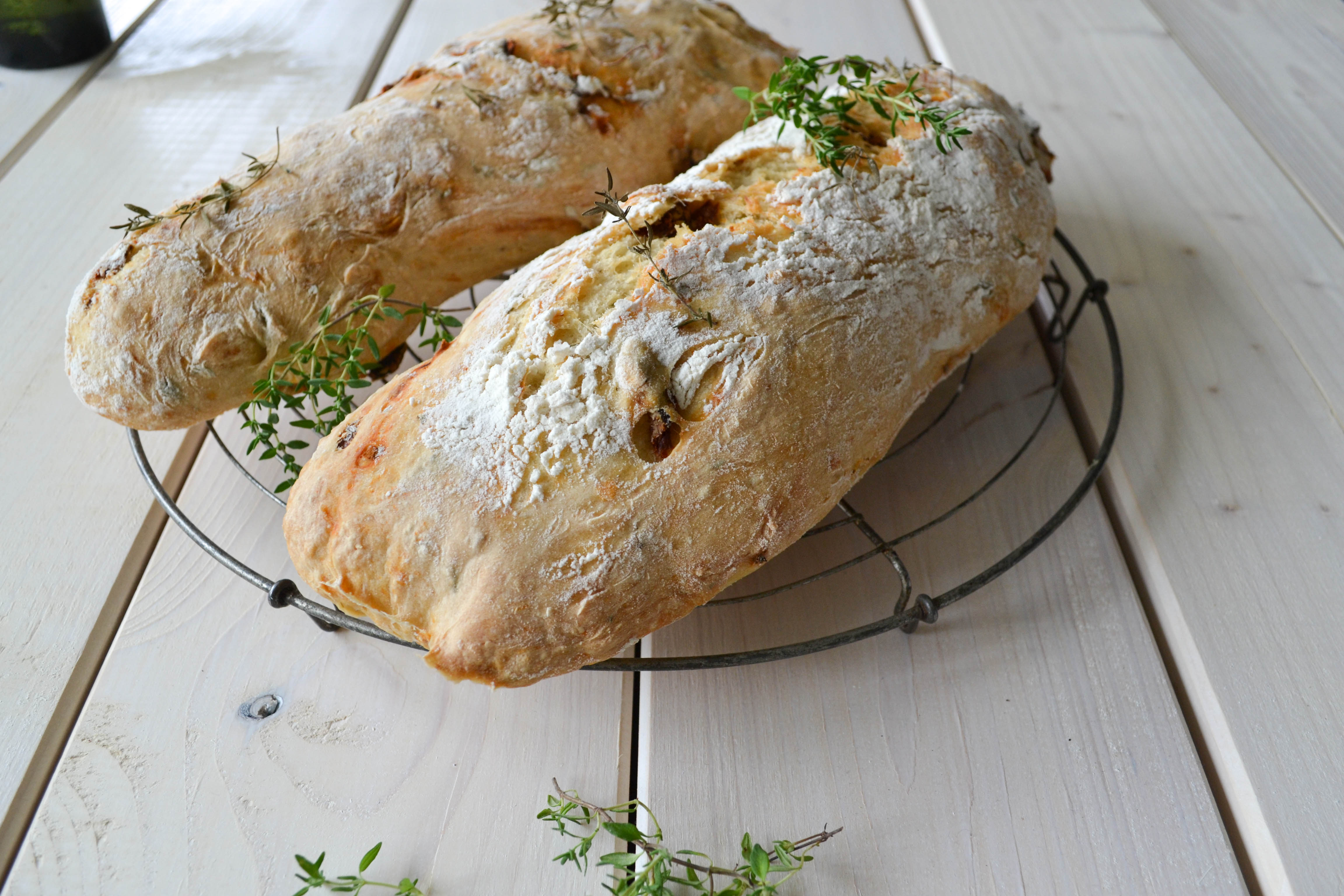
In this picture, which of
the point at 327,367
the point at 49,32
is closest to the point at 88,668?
the point at 327,367

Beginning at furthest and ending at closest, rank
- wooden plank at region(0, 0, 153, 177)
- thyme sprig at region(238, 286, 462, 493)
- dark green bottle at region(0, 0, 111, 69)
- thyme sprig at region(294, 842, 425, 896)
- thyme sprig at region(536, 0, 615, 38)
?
dark green bottle at region(0, 0, 111, 69)
wooden plank at region(0, 0, 153, 177)
thyme sprig at region(536, 0, 615, 38)
thyme sprig at region(238, 286, 462, 493)
thyme sprig at region(294, 842, 425, 896)

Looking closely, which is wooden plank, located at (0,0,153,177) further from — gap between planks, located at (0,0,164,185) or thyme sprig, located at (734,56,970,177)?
thyme sprig, located at (734,56,970,177)

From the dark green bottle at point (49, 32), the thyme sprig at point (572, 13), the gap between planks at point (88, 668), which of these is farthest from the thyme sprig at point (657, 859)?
the dark green bottle at point (49, 32)

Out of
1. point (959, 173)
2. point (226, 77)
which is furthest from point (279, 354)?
point (226, 77)

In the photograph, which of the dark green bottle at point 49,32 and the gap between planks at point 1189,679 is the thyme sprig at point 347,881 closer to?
the gap between planks at point 1189,679

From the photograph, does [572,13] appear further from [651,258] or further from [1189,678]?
[1189,678]

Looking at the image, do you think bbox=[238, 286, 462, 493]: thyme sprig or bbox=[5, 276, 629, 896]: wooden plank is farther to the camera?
bbox=[238, 286, 462, 493]: thyme sprig

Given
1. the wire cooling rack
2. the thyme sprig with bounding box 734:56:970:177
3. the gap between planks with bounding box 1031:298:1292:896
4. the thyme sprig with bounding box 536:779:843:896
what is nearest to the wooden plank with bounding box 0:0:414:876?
the wire cooling rack
